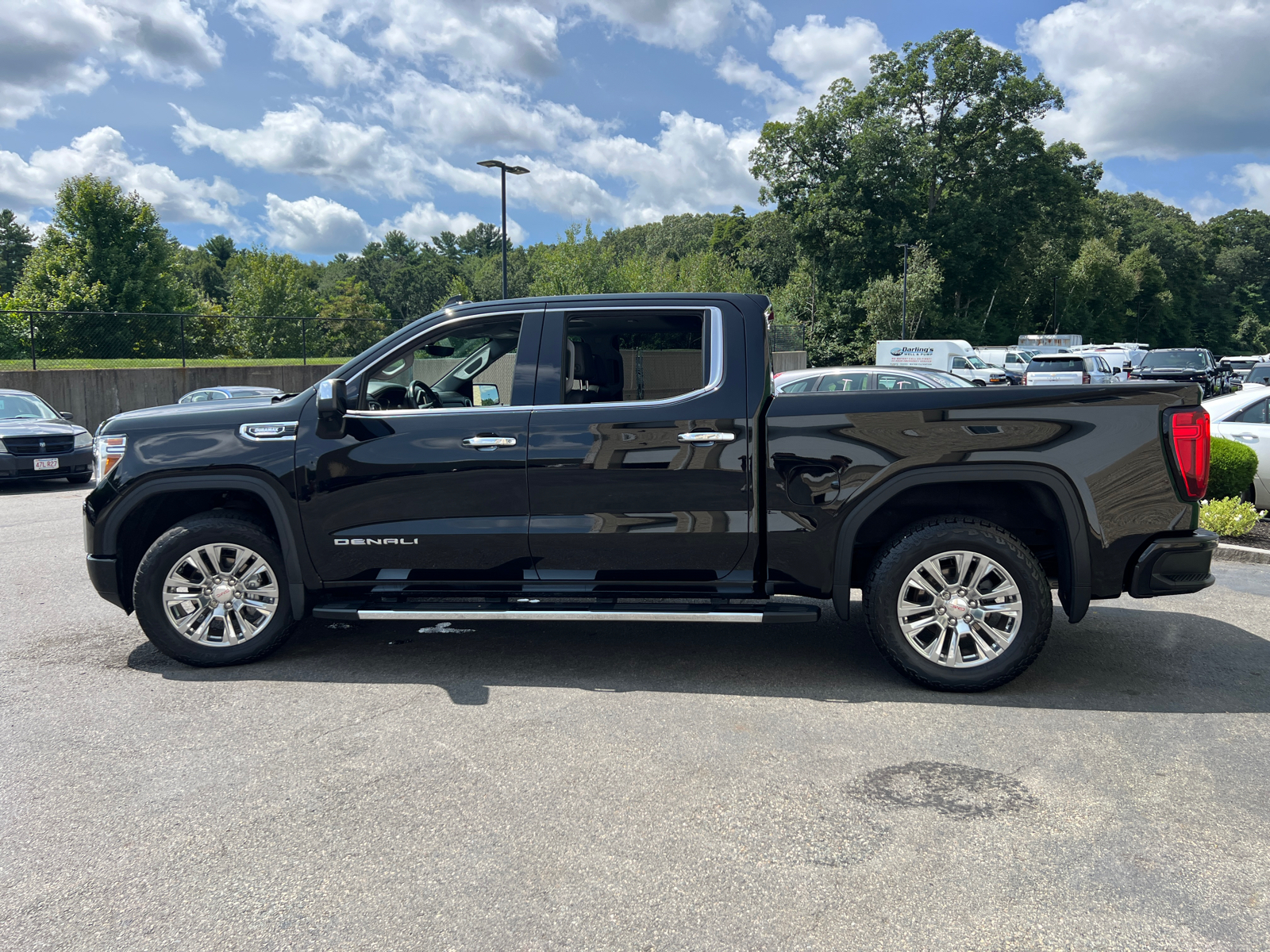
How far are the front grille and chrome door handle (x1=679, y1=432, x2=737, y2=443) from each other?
12.8 m

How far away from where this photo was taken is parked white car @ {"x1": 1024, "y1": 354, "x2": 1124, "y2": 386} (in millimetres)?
27641

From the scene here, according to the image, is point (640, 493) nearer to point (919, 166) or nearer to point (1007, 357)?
point (1007, 357)

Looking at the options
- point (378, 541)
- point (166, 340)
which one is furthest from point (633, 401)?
point (166, 340)

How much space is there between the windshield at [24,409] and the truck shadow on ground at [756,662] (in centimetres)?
1102

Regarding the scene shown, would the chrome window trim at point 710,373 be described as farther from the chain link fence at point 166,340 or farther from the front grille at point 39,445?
the chain link fence at point 166,340

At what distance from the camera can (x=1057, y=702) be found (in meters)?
4.62

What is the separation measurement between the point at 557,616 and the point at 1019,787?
89.5 inches

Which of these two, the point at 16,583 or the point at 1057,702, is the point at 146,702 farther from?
the point at 1057,702

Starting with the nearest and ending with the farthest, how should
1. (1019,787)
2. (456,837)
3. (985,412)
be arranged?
(456,837), (1019,787), (985,412)

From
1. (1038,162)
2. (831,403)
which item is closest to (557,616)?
(831,403)

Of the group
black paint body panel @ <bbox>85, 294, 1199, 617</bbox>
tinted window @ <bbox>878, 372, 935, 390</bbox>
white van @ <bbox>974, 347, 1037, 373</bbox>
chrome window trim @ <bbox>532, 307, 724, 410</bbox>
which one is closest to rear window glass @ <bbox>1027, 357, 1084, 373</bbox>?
white van @ <bbox>974, 347, 1037, 373</bbox>

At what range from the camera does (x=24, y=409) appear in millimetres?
14680

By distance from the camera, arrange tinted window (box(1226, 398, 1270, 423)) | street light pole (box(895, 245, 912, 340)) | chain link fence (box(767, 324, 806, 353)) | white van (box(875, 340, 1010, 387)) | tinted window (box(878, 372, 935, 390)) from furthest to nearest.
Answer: street light pole (box(895, 245, 912, 340)), chain link fence (box(767, 324, 806, 353)), white van (box(875, 340, 1010, 387)), tinted window (box(878, 372, 935, 390)), tinted window (box(1226, 398, 1270, 423))

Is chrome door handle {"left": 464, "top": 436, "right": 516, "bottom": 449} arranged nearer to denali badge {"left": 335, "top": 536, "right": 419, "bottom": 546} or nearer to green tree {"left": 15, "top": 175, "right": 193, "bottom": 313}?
denali badge {"left": 335, "top": 536, "right": 419, "bottom": 546}
